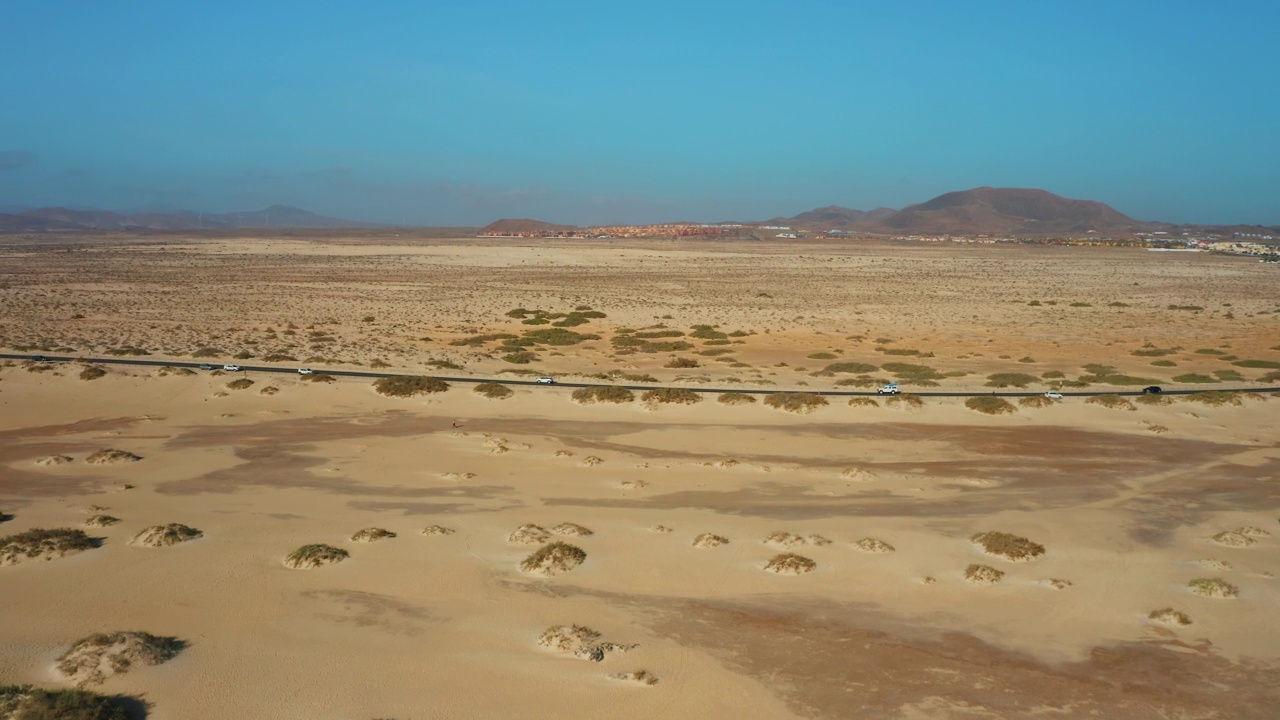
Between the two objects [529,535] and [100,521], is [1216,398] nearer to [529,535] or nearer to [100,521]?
[529,535]

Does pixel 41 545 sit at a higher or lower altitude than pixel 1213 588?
higher

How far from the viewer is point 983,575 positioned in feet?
46.6

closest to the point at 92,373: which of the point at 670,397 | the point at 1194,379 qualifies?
the point at 670,397

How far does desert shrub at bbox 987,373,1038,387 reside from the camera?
31.9m

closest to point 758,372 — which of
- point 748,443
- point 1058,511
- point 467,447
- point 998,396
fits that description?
point 998,396

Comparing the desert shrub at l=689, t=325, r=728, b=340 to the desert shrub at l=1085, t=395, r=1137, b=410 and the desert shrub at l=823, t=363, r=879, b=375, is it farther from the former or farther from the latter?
the desert shrub at l=1085, t=395, r=1137, b=410

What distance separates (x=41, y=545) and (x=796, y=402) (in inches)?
720

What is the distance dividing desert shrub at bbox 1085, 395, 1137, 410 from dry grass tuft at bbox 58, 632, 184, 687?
25.0 m

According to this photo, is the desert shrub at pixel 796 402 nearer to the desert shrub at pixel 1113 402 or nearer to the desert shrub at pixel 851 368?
the desert shrub at pixel 1113 402

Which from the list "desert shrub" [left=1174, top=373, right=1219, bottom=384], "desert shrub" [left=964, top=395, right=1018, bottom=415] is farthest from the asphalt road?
"desert shrub" [left=1174, top=373, right=1219, bottom=384]

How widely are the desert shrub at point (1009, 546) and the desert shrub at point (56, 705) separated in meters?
12.4

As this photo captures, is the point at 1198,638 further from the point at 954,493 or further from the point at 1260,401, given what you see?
the point at 1260,401

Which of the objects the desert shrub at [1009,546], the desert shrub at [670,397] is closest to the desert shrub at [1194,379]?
the desert shrub at [670,397]

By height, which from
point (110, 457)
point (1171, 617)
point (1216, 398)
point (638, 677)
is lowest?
point (638, 677)
